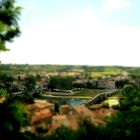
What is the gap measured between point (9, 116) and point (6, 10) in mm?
2776

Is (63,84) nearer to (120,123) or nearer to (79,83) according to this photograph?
(79,83)

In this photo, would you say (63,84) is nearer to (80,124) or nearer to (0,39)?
(80,124)

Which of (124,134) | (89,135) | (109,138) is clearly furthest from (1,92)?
(124,134)

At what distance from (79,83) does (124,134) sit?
134m

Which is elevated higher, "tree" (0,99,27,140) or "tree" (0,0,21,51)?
"tree" (0,0,21,51)

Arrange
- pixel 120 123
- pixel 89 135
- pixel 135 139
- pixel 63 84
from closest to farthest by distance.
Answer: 1. pixel 89 135
2. pixel 135 139
3. pixel 120 123
4. pixel 63 84

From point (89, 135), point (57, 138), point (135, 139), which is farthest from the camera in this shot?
point (135, 139)

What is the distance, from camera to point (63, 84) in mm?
145250

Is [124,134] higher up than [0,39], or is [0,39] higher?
[0,39]

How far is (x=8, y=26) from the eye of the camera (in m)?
8.99

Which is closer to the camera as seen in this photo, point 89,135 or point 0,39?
point 0,39

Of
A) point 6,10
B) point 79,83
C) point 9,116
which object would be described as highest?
point 6,10

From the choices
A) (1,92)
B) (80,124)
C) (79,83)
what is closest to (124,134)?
(80,124)

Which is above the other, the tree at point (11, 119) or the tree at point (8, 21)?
the tree at point (8, 21)
